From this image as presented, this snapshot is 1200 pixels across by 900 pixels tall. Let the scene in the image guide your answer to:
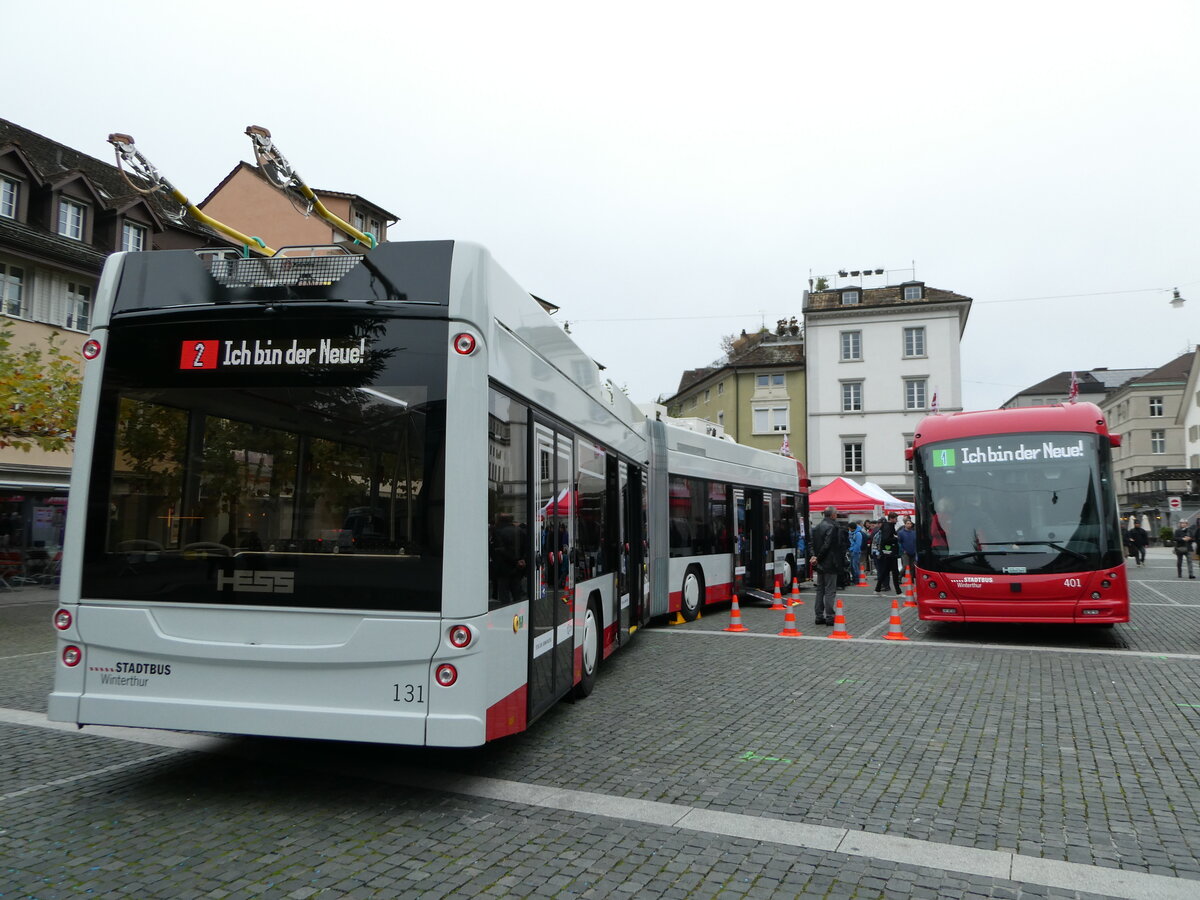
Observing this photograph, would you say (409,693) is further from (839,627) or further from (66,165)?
(66,165)

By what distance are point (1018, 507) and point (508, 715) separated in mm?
8982

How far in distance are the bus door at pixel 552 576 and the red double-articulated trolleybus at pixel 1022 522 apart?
6.86m

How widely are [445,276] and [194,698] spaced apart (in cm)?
277

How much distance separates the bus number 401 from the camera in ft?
15.9

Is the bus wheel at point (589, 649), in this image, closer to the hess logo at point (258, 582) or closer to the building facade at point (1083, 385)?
the hess logo at point (258, 582)

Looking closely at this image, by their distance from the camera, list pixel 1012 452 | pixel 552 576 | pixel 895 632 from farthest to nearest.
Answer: pixel 895 632 < pixel 1012 452 < pixel 552 576

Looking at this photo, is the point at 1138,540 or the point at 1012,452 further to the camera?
the point at 1138,540

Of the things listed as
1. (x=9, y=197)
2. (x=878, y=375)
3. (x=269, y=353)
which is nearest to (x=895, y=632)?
(x=269, y=353)

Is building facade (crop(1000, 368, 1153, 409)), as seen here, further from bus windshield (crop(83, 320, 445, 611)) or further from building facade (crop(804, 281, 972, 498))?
bus windshield (crop(83, 320, 445, 611))

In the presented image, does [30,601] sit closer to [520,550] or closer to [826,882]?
[520,550]

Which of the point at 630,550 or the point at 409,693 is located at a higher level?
the point at 630,550

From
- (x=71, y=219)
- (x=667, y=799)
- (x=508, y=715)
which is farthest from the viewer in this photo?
(x=71, y=219)

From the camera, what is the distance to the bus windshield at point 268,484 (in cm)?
493

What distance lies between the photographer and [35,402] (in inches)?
577
